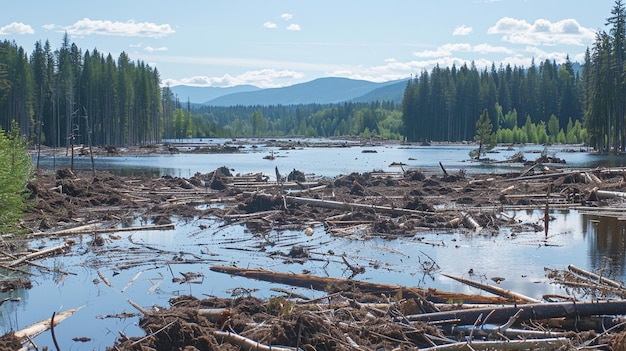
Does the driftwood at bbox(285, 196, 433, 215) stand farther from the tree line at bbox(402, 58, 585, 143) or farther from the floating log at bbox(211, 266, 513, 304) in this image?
the tree line at bbox(402, 58, 585, 143)

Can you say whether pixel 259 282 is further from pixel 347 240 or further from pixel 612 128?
pixel 612 128

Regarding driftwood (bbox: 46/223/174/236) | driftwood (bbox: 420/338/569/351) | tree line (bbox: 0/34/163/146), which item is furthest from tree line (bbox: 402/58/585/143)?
driftwood (bbox: 420/338/569/351)

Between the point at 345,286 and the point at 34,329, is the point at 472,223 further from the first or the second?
the point at 34,329

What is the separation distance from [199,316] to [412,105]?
143m

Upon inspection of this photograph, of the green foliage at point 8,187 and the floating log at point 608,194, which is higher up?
the green foliage at point 8,187

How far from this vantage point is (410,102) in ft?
502

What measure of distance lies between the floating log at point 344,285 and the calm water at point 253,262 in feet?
0.99

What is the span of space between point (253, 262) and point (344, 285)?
457 centimetres

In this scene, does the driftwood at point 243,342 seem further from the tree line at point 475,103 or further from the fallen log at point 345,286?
the tree line at point 475,103

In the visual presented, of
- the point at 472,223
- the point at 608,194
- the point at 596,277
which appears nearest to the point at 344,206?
the point at 472,223

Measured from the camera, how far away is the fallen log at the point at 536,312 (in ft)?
37.4

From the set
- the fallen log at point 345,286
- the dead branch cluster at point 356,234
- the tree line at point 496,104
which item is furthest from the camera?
the tree line at point 496,104

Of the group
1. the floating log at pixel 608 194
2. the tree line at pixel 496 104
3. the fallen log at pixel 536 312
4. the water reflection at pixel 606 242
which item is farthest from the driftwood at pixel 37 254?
the tree line at pixel 496 104

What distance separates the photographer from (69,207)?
27.0 metres
